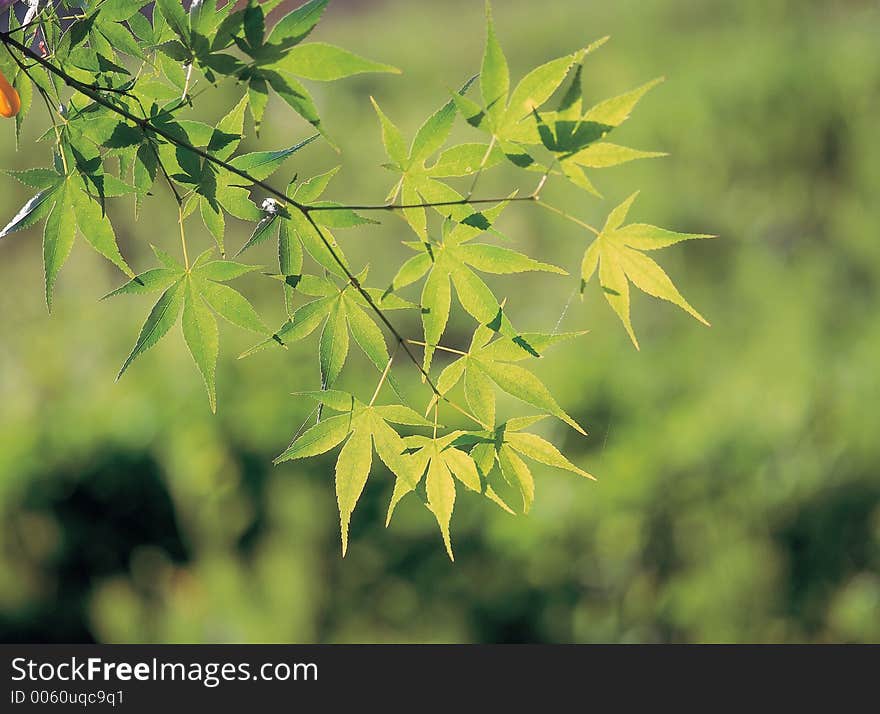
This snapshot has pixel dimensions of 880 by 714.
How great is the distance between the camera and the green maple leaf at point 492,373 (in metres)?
0.55

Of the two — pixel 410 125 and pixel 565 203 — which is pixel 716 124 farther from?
pixel 410 125

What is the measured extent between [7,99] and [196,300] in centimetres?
15

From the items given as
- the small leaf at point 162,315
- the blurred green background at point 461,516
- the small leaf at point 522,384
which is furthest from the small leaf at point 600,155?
the blurred green background at point 461,516

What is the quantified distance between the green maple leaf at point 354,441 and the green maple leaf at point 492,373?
0.11 ft

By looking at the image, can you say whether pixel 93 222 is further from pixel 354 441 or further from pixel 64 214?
pixel 354 441

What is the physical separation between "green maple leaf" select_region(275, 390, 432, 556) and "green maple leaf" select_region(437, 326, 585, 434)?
32mm

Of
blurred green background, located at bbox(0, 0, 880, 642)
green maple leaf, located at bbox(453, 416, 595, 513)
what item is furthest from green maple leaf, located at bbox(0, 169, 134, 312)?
blurred green background, located at bbox(0, 0, 880, 642)

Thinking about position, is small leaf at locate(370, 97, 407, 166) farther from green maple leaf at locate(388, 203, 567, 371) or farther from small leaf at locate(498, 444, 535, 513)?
small leaf at locate(498, 444, 535, 513)

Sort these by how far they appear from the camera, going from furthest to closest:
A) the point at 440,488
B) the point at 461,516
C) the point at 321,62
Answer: the point at 461,516
the point at 440,488
the point at 321,62

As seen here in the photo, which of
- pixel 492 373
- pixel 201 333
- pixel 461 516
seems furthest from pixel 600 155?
pixel 461 516

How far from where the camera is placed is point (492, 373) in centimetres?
56

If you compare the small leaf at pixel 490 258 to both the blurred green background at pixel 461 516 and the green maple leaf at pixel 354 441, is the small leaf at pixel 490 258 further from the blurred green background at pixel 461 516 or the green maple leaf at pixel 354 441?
the blurred green background at pixel 461 516
